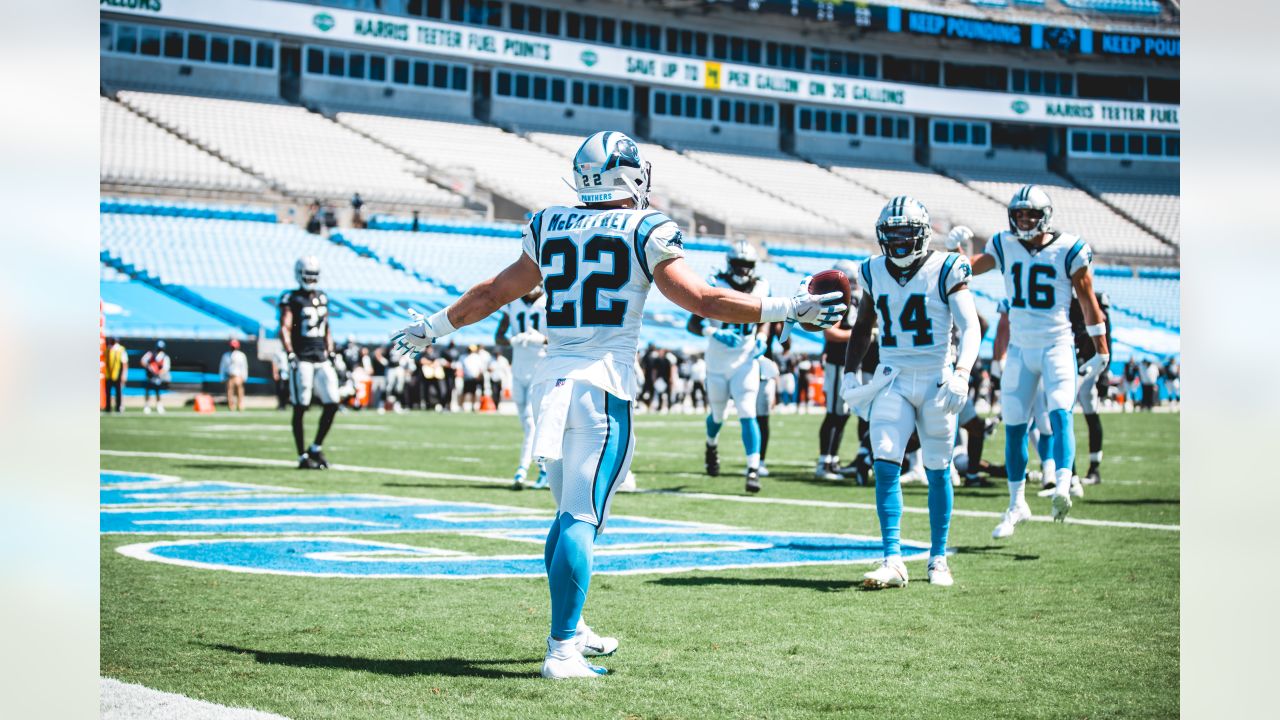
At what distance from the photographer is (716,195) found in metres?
50.1

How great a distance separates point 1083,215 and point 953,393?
54.3 meters

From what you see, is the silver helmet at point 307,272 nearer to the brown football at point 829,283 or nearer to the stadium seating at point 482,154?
the brown football at point 829,283

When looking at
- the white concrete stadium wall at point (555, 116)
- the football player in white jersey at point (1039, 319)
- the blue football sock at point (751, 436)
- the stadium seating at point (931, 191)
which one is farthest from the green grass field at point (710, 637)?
the stadium seating at point (931, 191)

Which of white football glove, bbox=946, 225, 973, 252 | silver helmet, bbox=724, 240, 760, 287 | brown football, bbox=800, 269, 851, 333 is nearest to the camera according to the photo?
brown football, bbox=800, 269, 851, 333

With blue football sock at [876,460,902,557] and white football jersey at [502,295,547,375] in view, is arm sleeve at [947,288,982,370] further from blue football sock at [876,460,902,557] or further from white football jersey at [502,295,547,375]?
white football jersey at [502,295,547,375]

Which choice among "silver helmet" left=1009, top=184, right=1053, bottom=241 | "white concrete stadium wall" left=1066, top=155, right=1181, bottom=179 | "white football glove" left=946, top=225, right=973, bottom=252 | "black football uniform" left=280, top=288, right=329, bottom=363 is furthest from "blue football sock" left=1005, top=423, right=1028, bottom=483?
"white concrete stadium wall" left=1066, top=155, right=1181, bottom=179

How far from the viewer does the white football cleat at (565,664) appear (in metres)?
4.83

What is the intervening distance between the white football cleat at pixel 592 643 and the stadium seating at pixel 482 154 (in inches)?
1560

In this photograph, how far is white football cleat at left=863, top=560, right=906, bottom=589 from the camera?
680 centimetres

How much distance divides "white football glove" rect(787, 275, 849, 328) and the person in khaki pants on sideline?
24.9m

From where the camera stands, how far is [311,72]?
4791 centimetres
